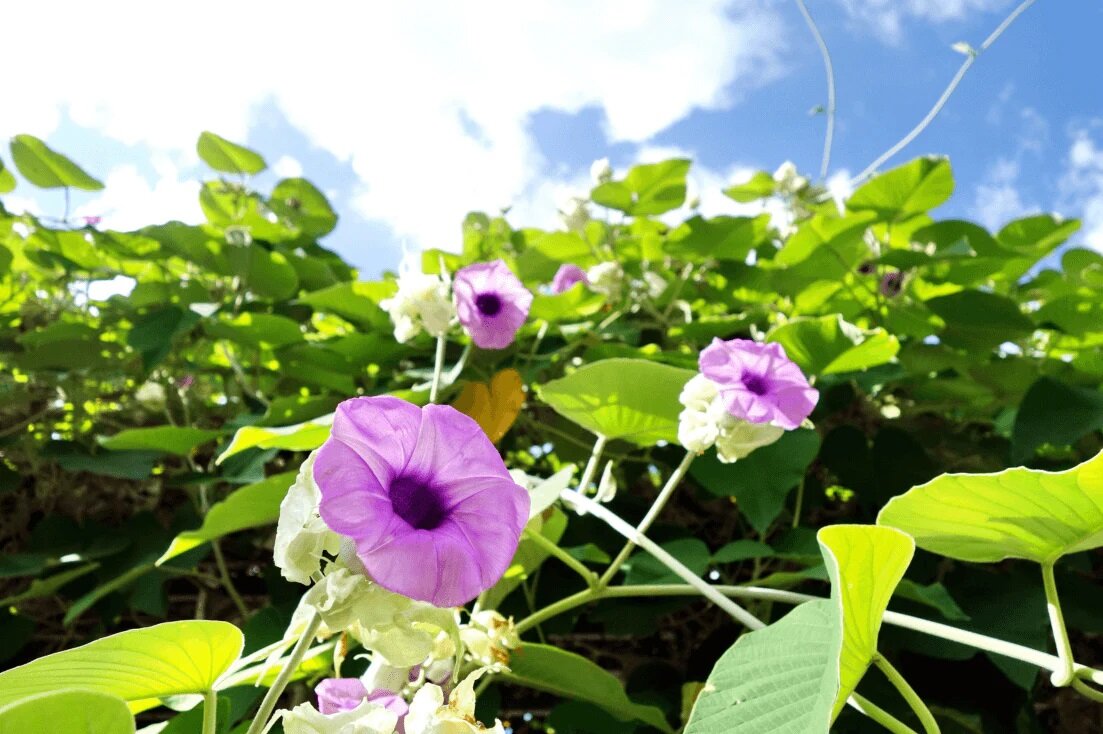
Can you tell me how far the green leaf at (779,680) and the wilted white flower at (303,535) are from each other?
20 centimetres

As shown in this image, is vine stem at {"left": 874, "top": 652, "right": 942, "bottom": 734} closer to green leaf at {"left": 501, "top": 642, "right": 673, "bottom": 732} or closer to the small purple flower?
green leaf at {"left": 501, "top": 642, "right": 673, "bottom": 732}

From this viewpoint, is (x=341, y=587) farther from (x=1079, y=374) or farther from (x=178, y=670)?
(x=1079, y=374)

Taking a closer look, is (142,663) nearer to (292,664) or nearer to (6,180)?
(292,664)

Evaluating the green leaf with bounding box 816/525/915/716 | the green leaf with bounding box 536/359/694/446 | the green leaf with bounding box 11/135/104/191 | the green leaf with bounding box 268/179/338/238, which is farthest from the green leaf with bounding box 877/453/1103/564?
the green leaf with bounding box 11/135/104/191

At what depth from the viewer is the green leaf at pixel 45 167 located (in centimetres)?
152

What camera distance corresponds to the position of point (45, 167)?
156 centimetres

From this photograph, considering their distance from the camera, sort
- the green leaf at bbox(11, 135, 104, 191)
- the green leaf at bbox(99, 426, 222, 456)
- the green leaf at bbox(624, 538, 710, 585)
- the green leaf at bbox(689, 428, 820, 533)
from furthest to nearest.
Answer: the green leaf at bbox(11, 135, 104, 191), the green leaf at bbox(99, 426, 222, 456), the green leaf at bbox(689, 428, 820, 533), the green leaf at bbox(624, 538, 710, 585)

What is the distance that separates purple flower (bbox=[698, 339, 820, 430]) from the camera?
0.66 metres

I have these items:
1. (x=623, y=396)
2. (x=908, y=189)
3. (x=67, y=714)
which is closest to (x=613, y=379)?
(x=623, y=396)

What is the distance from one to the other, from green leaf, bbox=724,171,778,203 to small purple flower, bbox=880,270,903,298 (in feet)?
1.16

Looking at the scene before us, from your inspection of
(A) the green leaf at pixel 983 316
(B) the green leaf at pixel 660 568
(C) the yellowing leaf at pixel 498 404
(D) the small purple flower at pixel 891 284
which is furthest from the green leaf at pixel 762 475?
(D) the small purple flower at pixel 891 284

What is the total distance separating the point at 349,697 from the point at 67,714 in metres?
0.19

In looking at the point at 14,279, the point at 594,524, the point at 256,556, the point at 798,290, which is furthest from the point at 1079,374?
the point at 14,279

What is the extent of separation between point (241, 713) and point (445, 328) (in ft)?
1.27
